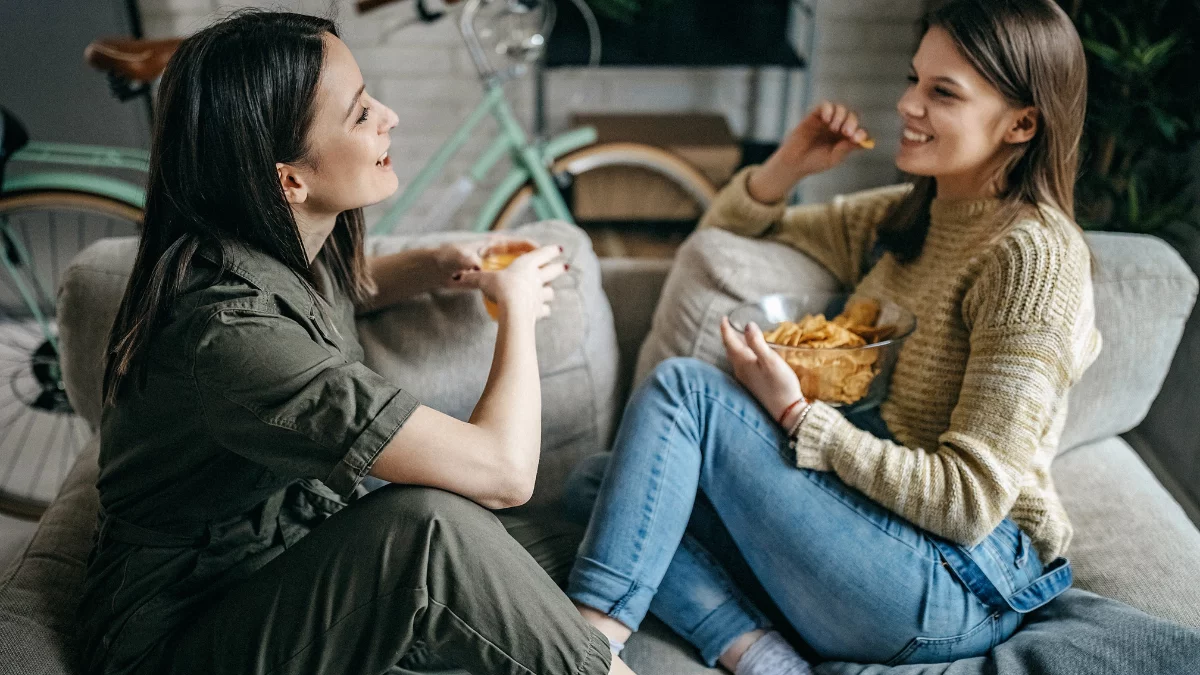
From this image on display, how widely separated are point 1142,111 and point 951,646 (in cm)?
126

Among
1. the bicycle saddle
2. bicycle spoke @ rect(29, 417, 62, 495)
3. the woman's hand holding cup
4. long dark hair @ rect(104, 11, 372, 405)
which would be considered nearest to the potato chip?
the woman's hand holding cup

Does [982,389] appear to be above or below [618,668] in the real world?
above

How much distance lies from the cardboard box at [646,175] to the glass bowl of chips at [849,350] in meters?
1.40

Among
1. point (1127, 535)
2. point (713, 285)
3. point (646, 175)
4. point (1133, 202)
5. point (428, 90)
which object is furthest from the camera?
point (428, 90)

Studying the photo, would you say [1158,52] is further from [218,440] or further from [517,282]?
[218,440]

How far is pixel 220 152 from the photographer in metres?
0.97

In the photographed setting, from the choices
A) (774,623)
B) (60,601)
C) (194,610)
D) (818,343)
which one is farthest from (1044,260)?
(60,601)

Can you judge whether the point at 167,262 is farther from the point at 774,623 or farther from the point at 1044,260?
the point at 1044,260

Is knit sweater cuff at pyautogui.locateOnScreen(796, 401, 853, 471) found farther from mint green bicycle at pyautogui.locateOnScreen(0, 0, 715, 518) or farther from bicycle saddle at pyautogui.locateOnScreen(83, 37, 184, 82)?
bicycle saddle at pyautogui.locateOnScreen(83, 37, 184, 82)

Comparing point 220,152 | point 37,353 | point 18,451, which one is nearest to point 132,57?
point 37,353

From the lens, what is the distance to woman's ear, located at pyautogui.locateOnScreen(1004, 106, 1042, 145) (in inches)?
48.6

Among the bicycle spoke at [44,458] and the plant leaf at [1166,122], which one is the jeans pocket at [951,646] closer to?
the plant leaf at [1166,122]

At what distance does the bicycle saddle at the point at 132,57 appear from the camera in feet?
6.75

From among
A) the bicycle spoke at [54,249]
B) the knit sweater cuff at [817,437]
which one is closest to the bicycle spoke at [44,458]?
the bicycle spoke at [54,249]
